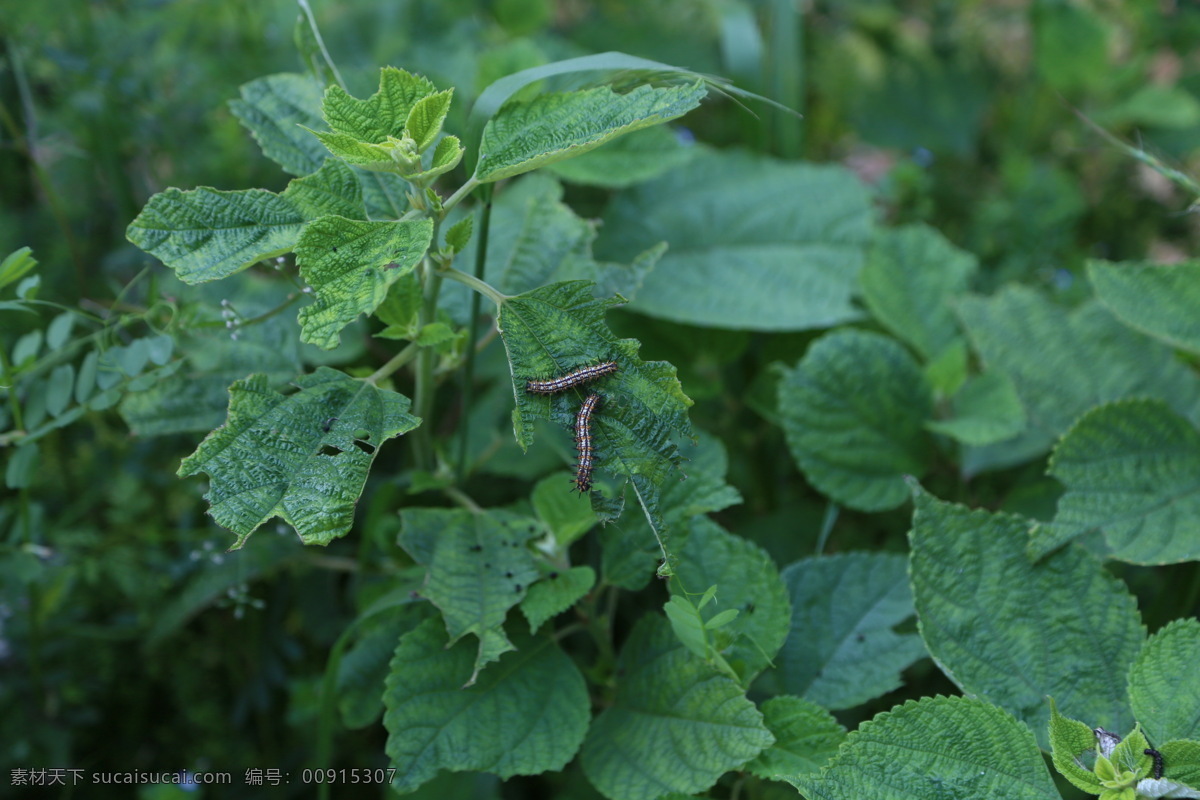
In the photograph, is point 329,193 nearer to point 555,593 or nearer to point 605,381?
point 605,381

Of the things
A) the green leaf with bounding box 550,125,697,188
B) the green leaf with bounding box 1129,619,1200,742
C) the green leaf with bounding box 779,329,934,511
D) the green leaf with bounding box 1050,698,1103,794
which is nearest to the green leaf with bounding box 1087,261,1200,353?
the green leaf with bounding box 779,329,934,511

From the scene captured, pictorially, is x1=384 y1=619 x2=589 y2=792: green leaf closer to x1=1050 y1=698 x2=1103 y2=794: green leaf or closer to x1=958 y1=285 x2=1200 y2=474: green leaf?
x1=1050 y1=698 x2=1103 y2=794: green leaf

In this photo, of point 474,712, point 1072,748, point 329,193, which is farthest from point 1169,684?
point 329,193

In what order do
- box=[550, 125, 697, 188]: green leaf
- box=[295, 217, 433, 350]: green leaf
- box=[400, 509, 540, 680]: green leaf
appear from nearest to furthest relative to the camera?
box=[295, 217, 433, 350]: green leaf
box=[400, 509, 540, 680]: green leaf
box=[550, 125, 697, 188]: green leaf

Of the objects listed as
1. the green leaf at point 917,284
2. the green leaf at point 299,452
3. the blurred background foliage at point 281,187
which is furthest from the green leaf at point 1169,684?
the green leaf at point 299,452

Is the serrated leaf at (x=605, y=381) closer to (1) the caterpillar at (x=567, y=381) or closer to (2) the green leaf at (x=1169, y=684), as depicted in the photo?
(1) the caterpillar at (x=567, y=381)

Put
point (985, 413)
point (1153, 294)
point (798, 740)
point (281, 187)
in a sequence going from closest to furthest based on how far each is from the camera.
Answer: point (798, 740) → point (1153, 294) → point (985, 413) → point (281, 187)

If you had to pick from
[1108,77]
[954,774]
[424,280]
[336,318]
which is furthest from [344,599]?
[1108,77]
